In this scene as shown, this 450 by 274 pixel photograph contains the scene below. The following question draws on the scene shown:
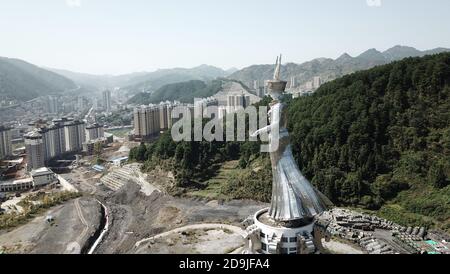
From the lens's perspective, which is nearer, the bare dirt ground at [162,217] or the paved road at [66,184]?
the bare dirt ground at [162,217]

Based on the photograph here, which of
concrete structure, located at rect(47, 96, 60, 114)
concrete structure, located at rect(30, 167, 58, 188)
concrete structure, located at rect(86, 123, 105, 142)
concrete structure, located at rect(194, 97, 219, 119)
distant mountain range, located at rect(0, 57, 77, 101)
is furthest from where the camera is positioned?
distant mountain range, located at rect(0, 57, 77, 101)

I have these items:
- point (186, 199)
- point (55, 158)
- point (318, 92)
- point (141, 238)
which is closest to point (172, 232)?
point (141, 238)

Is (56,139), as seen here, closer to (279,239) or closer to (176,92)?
A: (279,239)

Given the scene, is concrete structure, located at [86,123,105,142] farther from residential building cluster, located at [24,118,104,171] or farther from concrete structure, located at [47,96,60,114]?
concrete structure, located at [47,96,60,114]

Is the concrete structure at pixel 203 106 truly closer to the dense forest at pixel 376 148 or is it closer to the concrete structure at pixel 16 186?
the dense forest at pixel 376 148

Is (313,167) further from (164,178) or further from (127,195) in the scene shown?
(127,195)

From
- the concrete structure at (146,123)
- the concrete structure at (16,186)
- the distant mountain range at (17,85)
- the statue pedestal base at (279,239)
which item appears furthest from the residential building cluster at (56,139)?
the distant mountain range at (17,85)

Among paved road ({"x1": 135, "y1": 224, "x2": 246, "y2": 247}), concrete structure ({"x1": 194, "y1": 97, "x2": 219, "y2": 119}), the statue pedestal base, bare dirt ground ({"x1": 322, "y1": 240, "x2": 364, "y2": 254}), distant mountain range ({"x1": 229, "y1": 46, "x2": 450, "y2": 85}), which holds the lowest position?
paved road ({"x1": 135, "y1": 224, "x2": 246, "y2": 247})

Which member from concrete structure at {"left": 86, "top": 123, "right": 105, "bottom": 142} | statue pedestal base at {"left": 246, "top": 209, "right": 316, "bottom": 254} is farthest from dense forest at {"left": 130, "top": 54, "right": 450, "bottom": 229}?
concrete structure at {"left": 86, "top": 123, "right": 105, "bottom": 142}
